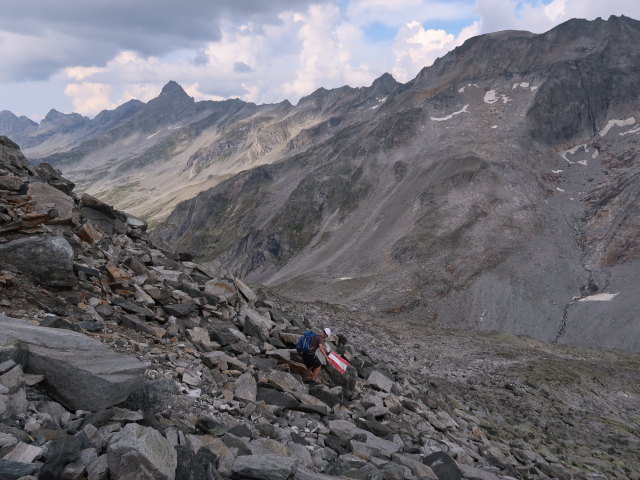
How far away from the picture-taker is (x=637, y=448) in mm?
24281

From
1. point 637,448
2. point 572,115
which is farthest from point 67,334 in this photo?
point 572,115

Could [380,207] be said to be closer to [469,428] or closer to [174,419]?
[469,428]

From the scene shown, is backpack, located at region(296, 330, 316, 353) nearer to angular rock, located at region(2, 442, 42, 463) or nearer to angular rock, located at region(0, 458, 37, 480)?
angular rock, located at region(2, 442, 42, 463)

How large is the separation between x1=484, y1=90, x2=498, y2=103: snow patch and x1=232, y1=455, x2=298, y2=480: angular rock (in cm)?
14060

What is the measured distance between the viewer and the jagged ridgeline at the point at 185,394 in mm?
7414

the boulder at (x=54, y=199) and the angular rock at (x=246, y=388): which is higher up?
the boulder at (x=54, y=199)

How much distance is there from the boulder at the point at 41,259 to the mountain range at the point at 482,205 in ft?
172

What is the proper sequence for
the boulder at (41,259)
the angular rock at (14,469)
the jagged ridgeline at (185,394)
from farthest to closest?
1. the boulder at (41,259)
2. the jagged ridgeline at (185,394)
3. the angular rock at (14,469)

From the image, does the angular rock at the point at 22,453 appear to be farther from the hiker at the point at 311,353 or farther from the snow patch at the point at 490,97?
the snow patch at the point at 490,97

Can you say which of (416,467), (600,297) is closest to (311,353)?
(416,467)

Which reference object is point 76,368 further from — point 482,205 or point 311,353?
point 482,205

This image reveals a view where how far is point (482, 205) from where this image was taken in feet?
303

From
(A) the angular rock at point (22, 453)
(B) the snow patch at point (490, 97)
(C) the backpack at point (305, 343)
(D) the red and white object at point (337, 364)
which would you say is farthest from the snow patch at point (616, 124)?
(A) the angular rock at point (22, 453)

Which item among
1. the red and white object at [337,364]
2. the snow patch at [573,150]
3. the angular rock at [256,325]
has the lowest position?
the red and white object at [337,364]
